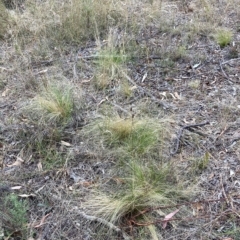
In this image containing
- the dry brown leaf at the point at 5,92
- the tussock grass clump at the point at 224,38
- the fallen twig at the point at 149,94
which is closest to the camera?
the fallen twig at the point at 149,94

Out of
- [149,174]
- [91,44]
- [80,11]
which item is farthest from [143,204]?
[80,11]

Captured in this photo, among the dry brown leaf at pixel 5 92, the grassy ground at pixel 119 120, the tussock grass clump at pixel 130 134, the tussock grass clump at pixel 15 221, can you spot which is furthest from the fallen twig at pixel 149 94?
the tussock grass clump at pixel 15 221

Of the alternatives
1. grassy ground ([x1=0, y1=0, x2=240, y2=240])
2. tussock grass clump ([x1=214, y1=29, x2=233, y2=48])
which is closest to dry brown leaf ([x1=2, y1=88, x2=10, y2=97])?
grassy ground ([x1=0, y1=0, x2=240, y2=240])

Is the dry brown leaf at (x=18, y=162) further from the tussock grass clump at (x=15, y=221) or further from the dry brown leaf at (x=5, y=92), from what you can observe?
the dry brown leaf at (x=5, y=92)

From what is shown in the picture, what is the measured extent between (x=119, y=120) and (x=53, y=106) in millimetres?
496

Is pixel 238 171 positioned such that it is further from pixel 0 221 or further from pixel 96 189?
pixel 0 221

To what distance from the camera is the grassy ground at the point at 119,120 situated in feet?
6.85

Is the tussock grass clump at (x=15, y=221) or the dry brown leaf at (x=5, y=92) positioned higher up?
the tussock grass clump at (x=15, y=221)

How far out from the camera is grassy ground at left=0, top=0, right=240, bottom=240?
209cm

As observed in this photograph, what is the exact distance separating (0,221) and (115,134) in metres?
0.88

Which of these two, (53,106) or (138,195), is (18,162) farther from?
(138,195)

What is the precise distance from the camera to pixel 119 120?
2637 mm

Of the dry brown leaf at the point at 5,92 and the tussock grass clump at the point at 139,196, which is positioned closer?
the tussock grass clump at the point at 139,196

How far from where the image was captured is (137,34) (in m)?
3.96
